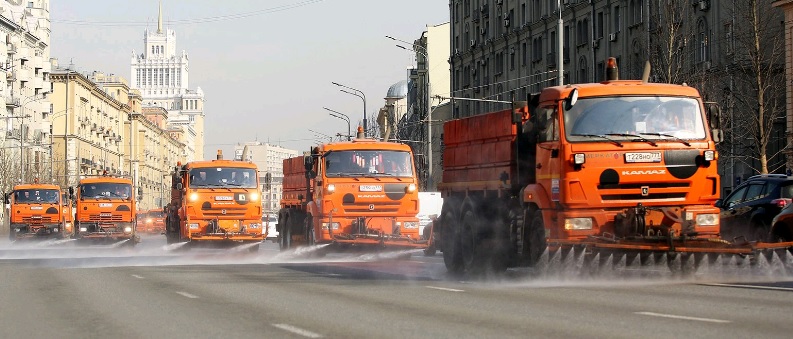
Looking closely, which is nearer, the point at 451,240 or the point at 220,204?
the point at 451,240

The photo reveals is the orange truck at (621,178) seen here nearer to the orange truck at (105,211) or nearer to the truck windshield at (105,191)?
the orange truck at (105,211)

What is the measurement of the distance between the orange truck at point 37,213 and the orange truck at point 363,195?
27.0m

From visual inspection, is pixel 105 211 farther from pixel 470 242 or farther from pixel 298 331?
pixel 298 331

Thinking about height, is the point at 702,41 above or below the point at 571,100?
above

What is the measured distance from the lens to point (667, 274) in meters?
20.7

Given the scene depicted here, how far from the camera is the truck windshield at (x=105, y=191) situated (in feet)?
174

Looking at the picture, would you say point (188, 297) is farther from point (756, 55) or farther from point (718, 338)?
point (756, 55)

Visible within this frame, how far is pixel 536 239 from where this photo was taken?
20.4m

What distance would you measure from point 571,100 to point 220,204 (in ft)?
70.8

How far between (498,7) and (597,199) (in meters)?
72.0

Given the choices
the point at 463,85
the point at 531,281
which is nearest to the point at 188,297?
the point at 531,281

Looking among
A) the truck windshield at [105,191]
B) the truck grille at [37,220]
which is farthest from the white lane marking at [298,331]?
the truck grille at [37,220]

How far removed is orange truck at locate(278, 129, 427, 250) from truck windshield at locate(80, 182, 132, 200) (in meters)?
21.5

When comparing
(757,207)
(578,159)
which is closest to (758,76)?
(757,207)
